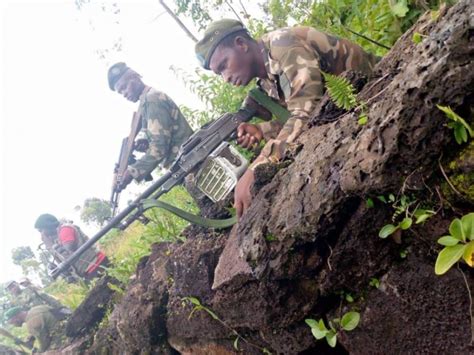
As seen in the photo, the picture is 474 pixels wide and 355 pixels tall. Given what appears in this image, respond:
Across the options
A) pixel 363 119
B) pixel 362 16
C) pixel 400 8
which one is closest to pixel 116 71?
pixel 362 16

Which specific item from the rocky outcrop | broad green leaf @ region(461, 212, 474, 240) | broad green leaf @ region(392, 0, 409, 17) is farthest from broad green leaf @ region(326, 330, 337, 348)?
broad green leaf @ region(392, 0, 409, 17)

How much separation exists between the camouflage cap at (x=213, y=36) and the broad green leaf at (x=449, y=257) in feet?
7.76

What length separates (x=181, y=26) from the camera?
8812 millimetres

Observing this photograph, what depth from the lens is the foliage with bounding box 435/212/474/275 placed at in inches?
44.1

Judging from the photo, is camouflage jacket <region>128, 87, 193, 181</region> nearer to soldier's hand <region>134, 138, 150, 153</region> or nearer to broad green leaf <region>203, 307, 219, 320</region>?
soldier's hand <region>134, 138, 150, 153</region>

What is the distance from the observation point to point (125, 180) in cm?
510

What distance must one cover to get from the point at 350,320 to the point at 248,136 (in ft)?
6.54

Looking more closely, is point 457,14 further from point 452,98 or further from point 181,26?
point 181,26

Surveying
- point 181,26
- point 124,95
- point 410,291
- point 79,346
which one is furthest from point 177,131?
point 181,26

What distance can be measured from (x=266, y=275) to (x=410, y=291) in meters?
0.67

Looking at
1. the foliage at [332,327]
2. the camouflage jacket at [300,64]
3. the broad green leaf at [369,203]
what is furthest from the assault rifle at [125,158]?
the broad green leaf at [369,203]

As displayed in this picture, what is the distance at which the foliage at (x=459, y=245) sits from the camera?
3.67 feet

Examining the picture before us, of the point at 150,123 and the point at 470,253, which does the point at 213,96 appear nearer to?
the point at 150,123

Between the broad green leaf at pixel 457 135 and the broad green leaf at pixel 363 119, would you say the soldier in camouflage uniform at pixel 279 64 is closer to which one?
the broad green leaf at pixel 363 119
